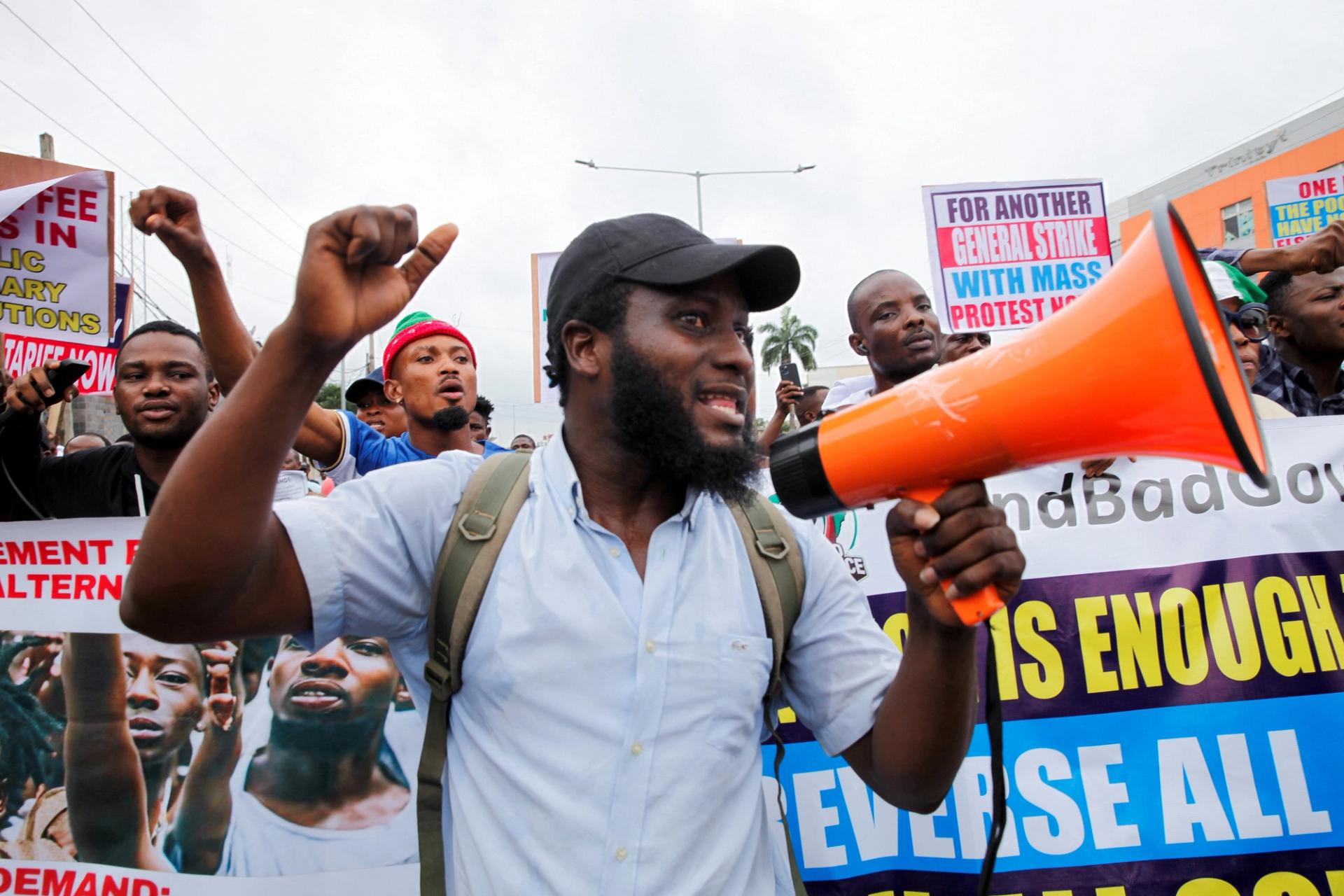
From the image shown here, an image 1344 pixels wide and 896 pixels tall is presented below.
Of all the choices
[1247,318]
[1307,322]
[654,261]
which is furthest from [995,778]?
[1307,322]

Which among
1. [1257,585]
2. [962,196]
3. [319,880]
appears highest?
[962,196]

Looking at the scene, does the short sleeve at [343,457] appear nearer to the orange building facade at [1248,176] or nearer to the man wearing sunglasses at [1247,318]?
the man wearing sunglasses at [1247,318]

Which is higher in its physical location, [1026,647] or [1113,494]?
[1113,494]

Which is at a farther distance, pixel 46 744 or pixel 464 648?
pixel 46 744

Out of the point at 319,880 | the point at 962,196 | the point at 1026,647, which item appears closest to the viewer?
the point at 319,880

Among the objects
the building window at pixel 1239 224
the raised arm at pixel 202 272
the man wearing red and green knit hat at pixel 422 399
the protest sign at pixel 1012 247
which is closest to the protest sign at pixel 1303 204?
the protest sign at pixel 1012 247

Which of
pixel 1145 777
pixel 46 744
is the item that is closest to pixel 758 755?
pixel 1145 777

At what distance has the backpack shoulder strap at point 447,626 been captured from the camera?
1277 mm

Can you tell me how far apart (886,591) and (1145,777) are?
3.00ft

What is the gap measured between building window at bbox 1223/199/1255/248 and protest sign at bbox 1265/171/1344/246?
82.6ft

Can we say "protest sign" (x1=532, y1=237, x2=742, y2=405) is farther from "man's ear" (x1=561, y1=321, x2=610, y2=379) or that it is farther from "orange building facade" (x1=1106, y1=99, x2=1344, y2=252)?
"orange building facade" (x1=1106, y1=99, x2=1344, y2=252)

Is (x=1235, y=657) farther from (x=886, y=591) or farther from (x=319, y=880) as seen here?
(x=319, y=880)

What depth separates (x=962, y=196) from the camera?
4.95 meters

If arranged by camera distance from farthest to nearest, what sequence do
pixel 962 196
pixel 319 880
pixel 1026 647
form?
1. pixel 962 196
2. pixel 1026 647
3. pixel 319 880
